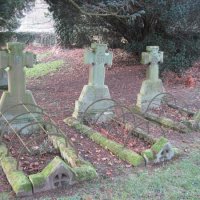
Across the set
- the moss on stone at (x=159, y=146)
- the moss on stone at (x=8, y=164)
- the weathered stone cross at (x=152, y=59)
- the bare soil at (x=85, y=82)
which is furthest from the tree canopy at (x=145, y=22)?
the moss on stone at (x=8, y=164)

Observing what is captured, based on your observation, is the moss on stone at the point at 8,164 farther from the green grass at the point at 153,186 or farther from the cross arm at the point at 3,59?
the cross arm at the point at 3,59

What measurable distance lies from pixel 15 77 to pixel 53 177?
8.57 feet

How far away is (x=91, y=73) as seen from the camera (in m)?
7.51

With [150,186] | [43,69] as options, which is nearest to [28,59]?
[150,186]

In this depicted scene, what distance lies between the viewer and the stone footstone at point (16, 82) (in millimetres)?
6504

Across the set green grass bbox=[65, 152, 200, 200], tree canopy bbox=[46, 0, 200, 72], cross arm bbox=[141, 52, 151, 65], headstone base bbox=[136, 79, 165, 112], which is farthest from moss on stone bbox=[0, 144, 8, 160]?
tree canopy bbox=[46, 0, 200, 72]

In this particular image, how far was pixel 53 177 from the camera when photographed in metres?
4.57

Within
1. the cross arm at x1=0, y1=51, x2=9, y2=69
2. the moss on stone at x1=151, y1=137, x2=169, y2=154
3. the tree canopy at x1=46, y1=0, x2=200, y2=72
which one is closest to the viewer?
the moss on stone at x1=151, y1=137, x2=169, y2=154

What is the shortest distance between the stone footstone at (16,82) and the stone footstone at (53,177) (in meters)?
2.23

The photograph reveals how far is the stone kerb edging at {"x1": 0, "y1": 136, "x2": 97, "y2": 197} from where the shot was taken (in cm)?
447

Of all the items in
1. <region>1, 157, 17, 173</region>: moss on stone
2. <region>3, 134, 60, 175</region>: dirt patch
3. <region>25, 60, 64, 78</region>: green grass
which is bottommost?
<region>3, 134, 60, 175</region>: dirt patch

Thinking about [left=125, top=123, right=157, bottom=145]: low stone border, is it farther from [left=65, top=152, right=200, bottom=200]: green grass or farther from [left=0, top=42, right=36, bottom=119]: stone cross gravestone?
[left=0, top=42, right=36, bottom=119]: stone cross gravestone

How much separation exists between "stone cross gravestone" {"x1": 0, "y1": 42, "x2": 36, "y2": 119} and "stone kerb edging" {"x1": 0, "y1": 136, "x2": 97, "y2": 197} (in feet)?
5.68

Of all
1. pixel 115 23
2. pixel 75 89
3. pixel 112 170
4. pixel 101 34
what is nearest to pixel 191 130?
pixel 112 170
